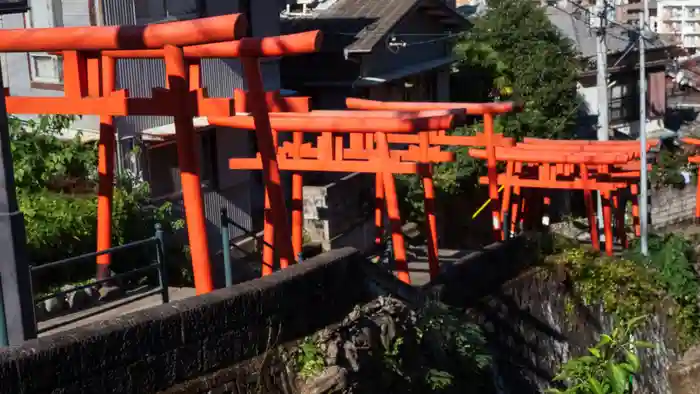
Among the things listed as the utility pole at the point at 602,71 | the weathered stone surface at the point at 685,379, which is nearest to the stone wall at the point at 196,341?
the weathered stone surface at the point at 685,379

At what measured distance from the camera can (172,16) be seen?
17094 mm

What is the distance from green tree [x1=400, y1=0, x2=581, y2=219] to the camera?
26.6 meters

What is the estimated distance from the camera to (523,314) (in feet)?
50.5

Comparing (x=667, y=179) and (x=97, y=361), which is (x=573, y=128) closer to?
(x=667, y=179)

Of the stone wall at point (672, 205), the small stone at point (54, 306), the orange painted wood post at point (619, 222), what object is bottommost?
the stone wall at point (672, 205)

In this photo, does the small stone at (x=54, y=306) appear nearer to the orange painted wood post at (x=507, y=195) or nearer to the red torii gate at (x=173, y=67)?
the red torii gate at (x=173, y=67)

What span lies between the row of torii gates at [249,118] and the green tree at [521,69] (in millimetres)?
7809

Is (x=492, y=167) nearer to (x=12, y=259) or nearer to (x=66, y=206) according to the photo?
(x=66, y=206)

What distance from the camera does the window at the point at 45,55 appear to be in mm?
15023

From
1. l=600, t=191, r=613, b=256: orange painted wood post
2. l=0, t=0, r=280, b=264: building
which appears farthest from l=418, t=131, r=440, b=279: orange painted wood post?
l=600, t=191, r=613, b=256: orange painted wood post

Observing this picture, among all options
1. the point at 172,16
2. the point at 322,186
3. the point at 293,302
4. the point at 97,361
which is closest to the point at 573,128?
the point at 322,186

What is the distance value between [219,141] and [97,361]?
1133 centimetres

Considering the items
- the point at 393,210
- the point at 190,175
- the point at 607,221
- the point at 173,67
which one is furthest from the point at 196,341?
the point at 607,221

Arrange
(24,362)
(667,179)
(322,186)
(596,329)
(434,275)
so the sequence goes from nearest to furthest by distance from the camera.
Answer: (24,362) → (434,275) → (596,329) → (322,186) → (667,179)
